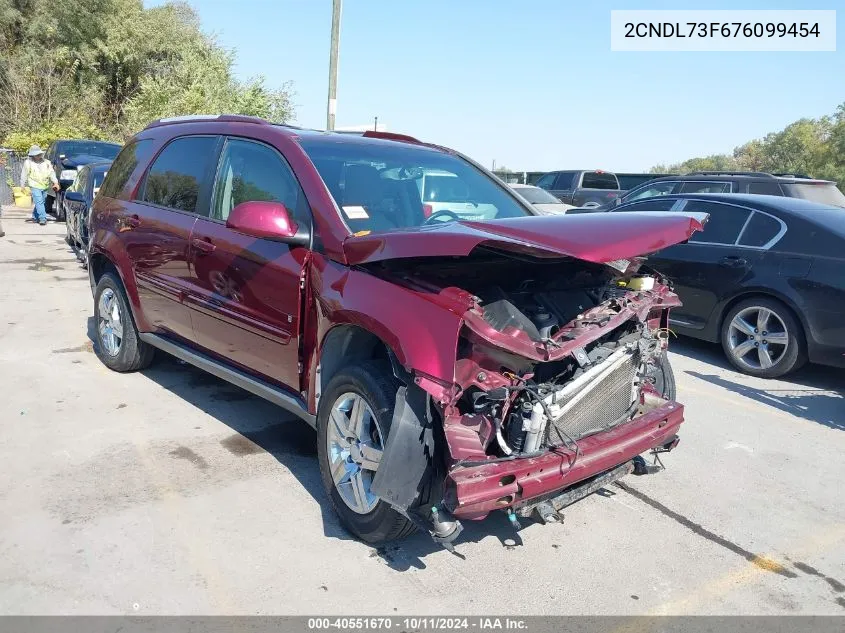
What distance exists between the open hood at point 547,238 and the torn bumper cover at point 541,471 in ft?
2.80

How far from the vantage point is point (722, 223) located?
7148 mm

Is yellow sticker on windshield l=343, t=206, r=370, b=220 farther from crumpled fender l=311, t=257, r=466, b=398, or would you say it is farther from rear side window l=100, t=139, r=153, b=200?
rear side window l=100, t=139, r=153, b=200

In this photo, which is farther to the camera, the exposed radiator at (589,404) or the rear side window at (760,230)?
the rear side window at (760,230)

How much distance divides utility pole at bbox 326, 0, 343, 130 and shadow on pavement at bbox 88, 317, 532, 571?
9547 mm

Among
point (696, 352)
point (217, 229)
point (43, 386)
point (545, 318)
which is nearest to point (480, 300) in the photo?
point (545, 318)

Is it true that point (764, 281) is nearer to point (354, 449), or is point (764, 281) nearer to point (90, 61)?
point (354, 449)

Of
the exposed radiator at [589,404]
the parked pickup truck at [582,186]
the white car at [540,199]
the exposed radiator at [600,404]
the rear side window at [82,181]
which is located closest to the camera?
the exposed radiator at [589,404]

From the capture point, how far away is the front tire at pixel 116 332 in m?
5.71

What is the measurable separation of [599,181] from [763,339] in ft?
52.4

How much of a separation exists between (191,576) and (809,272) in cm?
551

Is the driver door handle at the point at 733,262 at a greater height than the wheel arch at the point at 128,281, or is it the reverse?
the driver door handle at the point at 733,262

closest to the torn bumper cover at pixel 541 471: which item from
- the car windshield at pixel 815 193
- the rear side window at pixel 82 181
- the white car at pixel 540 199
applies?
the car windshield at pixel 815 193

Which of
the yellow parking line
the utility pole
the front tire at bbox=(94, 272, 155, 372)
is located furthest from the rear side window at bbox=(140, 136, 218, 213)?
the utility pole
